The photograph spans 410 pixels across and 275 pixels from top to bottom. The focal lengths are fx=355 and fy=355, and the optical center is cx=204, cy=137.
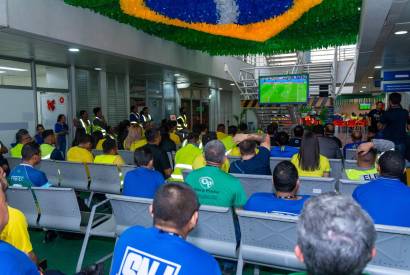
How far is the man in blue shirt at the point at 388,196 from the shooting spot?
2549 mm

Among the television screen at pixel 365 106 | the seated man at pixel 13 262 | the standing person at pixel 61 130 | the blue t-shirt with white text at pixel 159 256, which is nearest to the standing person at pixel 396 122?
the blue t-shirt with white text at pixel 159 256

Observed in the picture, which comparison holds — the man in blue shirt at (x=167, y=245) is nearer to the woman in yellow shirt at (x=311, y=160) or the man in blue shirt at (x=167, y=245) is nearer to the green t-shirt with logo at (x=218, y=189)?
the green t-shirt with logo at (x=218, y=189)

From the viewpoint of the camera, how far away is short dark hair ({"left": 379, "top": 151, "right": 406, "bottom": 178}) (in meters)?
2.73

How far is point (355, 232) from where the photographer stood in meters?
1.08

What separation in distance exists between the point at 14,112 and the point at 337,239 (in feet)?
29.5

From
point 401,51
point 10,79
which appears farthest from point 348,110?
point 10,79

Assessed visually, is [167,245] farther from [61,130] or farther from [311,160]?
[61,130]

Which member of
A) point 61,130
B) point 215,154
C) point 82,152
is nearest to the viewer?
point 215,154

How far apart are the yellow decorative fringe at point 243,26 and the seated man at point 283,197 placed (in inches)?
153

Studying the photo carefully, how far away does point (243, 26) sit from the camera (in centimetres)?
734

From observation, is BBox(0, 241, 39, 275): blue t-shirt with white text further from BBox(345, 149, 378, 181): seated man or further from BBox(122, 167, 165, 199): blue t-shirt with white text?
BBox(345, 149, 378, 181): seated man

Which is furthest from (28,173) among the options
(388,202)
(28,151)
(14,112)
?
(14,112)

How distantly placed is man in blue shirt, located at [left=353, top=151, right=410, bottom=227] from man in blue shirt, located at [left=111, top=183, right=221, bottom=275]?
1538 millimetres

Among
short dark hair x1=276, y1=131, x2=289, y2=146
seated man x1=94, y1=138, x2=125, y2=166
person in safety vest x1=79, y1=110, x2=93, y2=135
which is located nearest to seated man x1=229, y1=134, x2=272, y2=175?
seated man x1=94, y1=138, x2=125, y2=166
